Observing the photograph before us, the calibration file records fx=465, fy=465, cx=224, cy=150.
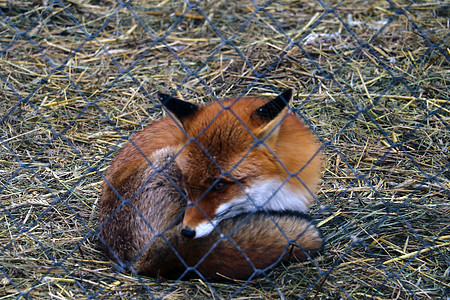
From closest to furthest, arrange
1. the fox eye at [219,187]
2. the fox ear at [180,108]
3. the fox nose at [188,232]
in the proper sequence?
the fox nose at [188,232] < the fox eye at [219,187] < the fox ear at [180,108]

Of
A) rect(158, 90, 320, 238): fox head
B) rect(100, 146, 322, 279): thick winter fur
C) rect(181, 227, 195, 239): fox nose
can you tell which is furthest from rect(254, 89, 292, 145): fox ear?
rect(181, 227, 195, 239): fox nose

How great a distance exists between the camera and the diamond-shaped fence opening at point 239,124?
2881 mm

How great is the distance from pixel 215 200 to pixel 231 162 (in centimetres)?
26

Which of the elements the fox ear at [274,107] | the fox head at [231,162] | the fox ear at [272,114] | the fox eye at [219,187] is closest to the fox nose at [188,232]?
the fox head at [231,162]

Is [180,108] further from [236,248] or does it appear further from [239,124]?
[236,248]

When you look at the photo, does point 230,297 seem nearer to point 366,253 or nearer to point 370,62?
point 366,253

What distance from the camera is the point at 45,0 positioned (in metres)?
6.27

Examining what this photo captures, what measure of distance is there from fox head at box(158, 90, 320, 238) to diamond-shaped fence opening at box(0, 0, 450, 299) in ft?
0.22

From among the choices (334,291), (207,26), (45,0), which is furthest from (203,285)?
(45,0)

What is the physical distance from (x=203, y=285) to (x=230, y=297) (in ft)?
0.68

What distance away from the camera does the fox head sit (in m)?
2.86

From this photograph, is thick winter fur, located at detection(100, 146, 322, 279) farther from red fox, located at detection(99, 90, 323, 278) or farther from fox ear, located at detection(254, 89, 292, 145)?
fox ear, located at detection(254, 89, 292, 145)

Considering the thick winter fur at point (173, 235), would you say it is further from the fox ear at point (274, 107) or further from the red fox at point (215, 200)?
the fox ear at point (274, 107)

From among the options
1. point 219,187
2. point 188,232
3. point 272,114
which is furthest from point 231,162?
point 188,232
